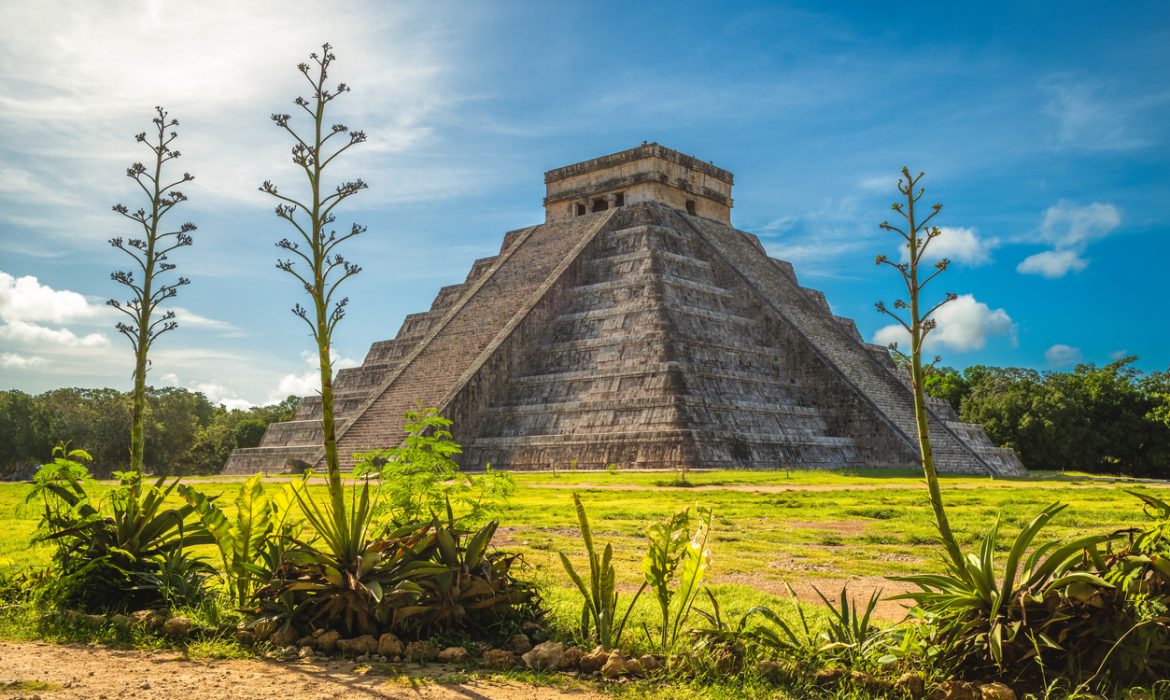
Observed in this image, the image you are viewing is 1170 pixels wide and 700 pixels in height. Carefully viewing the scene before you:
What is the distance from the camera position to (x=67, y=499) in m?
6.79

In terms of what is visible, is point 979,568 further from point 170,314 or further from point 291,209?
point 170,314

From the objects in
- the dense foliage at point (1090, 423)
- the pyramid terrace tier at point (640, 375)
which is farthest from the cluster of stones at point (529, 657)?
the dense foliage at point (1090, 423)

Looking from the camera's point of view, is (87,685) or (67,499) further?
(67,499)

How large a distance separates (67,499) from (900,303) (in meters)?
5.75

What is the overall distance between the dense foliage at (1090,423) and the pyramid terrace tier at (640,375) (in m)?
10.3

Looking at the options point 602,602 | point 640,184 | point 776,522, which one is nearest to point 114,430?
point 640,184

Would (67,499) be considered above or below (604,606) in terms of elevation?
above

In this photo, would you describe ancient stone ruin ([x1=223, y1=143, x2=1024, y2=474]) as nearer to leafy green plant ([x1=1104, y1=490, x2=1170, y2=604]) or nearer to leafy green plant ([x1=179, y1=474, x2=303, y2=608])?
leafy green plant ([x1=179, y1=474, x2=303, y2=608])

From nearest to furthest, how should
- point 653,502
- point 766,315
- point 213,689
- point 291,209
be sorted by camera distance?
point 213,689 → point 291,209 → point 653,502 → point 766,315

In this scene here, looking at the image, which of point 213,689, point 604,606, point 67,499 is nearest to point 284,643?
point 213,689

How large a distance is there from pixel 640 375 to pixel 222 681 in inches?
840

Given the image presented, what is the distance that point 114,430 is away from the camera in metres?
48.7

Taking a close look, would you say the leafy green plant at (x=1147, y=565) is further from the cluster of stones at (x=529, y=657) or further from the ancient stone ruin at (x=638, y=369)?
the ancient stone ruin at (x=638, y=369)

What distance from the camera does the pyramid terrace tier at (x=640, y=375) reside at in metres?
25.0
